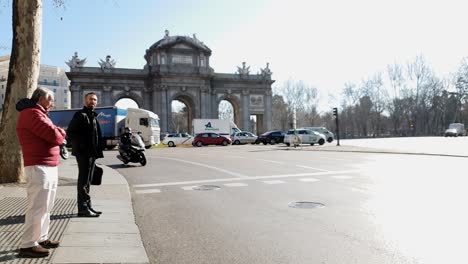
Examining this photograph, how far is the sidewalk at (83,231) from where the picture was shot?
4125 millimetres

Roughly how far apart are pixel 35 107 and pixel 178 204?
3979 mm

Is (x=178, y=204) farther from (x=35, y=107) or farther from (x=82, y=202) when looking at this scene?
(x=35, y=107)

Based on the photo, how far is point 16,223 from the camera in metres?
5.50

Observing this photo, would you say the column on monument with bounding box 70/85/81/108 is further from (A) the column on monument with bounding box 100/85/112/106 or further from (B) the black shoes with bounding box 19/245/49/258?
(B) the black shoes with bounding box 19/245/49/258

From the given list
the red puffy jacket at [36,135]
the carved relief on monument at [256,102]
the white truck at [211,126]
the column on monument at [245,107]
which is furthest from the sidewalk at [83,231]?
the carved relief on monument at [256,102]

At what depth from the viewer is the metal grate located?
4.07m

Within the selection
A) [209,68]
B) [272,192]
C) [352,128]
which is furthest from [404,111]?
[272,192]

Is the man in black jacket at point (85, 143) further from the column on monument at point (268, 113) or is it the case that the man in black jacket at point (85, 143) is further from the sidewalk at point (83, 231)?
the column on monument at point (268, 113)

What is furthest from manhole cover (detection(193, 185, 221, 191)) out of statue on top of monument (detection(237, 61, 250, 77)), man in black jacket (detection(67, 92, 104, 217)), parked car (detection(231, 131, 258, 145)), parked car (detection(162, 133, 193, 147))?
statue on top of monument (detection(237, 61, 250, 77))

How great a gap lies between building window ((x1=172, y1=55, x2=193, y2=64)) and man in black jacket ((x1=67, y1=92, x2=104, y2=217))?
59289 millimetres

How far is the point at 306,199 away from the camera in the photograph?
26.0 ft

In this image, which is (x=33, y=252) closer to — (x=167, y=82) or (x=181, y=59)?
(x=167, y=82)

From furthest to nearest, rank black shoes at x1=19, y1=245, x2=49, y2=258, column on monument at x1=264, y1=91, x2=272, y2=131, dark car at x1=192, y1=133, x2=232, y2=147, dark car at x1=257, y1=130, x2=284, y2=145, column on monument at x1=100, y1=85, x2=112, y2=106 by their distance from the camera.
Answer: column on monument at x1=264, y1=91, x2=272, y2=131
column on monument at x1=100, y1=85, x2=112, y2=106
dark car at x1=257, y1=130, x2=284, y2=145
dark car at x1=192, y1=133, x2=232, y2=147
black shoes at x1=19, y1=245, x2=49, y2=258

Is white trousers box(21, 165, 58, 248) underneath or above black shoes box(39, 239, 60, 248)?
above
